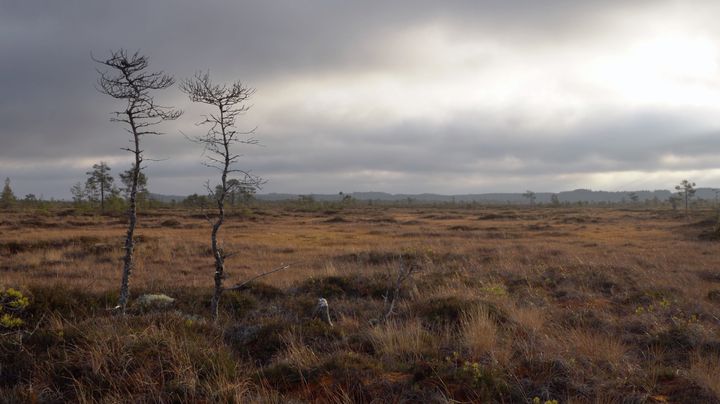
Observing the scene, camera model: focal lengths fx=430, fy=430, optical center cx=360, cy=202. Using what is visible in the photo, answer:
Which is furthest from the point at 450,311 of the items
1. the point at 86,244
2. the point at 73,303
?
the point at 86,244

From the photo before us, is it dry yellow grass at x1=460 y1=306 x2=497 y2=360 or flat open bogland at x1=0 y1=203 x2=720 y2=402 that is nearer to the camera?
flat open bogland at x1=0 y1=203 x2=720 y2=402

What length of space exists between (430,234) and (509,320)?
72.4ft

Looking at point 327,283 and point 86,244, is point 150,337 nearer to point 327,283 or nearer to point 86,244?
point 327,283

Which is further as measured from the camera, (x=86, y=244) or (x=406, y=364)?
(x=86, y=244)

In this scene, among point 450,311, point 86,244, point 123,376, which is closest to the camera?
point 123,376

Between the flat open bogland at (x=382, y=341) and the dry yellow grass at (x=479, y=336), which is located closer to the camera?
the flat open bogland at (x=382, y=341)

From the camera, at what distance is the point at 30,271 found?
14344mm

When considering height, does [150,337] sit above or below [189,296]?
above

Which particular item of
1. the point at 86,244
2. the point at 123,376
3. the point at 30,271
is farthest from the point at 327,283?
the point at 86,244

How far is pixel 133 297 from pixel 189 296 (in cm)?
131

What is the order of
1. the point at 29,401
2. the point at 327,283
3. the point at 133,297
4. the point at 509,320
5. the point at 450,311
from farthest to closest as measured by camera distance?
the point at 327,283 < the point at 133,297 < the point at 450,311 < the point at 509,320 < the point at 29,401

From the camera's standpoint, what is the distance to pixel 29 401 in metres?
4.08

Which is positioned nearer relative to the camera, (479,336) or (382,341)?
(382,341)

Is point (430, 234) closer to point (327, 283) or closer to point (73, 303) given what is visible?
point (327, 283)
